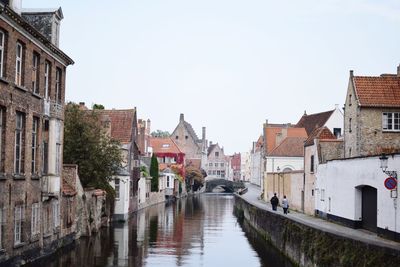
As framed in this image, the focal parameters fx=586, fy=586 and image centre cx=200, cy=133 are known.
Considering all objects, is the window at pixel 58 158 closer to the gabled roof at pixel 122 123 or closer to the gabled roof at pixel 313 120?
the gabled roof at pixel 122 123

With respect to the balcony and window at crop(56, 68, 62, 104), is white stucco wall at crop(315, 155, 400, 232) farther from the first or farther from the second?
window at crop(56, 68, 62, 104)

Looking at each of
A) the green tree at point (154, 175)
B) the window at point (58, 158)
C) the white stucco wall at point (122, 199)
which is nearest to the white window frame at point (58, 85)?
the window at point (58, 158)

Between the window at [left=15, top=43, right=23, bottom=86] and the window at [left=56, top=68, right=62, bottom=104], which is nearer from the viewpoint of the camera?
the window at [left=15, top=43, right=23, bottom=86]

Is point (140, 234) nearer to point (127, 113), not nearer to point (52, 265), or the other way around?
point (52, 265)

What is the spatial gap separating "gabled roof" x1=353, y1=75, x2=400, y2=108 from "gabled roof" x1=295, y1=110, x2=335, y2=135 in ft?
114

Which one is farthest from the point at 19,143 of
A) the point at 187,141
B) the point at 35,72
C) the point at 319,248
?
the point at 187,141

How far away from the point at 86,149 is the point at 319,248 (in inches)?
839

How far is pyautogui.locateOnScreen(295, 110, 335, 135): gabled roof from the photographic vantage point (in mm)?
76562

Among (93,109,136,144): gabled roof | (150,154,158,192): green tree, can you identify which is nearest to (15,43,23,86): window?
(93,109,136,144): gabled roof

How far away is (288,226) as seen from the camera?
89.7ft

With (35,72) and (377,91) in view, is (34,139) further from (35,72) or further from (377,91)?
(377,91)

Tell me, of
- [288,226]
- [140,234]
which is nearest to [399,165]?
[288,226]

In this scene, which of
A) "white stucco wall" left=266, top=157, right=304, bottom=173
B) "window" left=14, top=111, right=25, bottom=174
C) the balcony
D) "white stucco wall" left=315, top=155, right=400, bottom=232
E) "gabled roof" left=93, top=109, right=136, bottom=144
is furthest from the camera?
"white stucco wall" left=266, top=157, right=304, bottom=173

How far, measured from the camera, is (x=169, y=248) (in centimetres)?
3091
